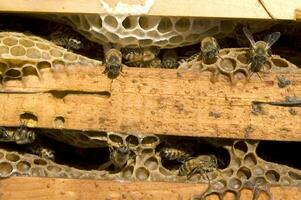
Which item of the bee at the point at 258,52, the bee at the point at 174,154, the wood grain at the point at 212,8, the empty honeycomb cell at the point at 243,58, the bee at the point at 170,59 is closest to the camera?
the wood grain at the point at 212,8

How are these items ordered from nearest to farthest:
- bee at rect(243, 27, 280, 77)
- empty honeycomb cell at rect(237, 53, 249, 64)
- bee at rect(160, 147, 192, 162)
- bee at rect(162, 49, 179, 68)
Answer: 1. bee at rect(243, 27, 280, 77)
2. empty honeycomb cell at rect(237, 53, 249, 64)
3. bee at rect(160, 147, 192, 162)
4. bee at rect(162, 49, 179, 68)

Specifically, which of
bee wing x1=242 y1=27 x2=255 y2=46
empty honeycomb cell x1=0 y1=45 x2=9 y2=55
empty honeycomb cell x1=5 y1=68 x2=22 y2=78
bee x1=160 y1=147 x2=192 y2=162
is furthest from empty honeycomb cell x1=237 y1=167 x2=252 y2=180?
empty honeycomb cell x1=0 y1=45 x2=9 y2=55

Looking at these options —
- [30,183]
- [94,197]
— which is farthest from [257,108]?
[30,183]

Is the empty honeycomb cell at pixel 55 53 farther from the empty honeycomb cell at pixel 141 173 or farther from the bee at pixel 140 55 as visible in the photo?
the empty honeycomb cell at pixel 141 173

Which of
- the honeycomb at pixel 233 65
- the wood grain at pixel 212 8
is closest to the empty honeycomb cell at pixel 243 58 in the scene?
the honeycomb at pixel 233 65

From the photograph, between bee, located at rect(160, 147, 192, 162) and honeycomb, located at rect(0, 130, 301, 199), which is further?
bee, located at rect(160, 147, 192, 162)

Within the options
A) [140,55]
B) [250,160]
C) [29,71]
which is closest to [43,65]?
[29,71]

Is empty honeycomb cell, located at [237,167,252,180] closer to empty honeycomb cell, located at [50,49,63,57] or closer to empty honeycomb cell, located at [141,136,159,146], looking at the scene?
empty honeycomb cell, located at [141,136,159,146]
